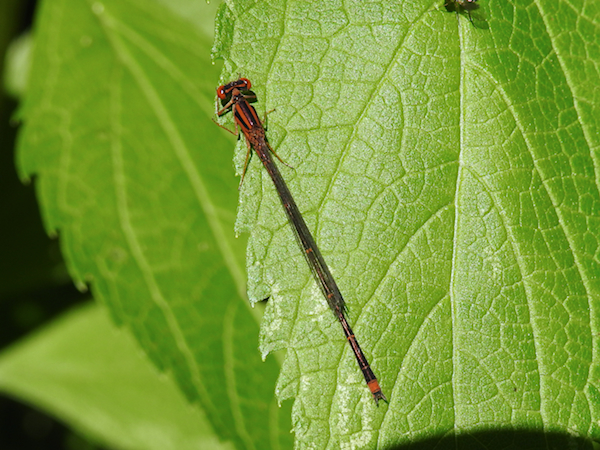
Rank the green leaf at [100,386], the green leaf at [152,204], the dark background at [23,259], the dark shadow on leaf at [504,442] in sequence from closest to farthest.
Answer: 1. the dark shadow on leaf at [504,442]
2. the green leaf at [152,204]
3. the dark background at [23,259]
4. the green leaf at [100,386]

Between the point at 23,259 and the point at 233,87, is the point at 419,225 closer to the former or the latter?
the point at 233,87

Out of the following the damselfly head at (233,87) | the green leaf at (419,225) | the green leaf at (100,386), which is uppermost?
the damselfly head at (233,87)

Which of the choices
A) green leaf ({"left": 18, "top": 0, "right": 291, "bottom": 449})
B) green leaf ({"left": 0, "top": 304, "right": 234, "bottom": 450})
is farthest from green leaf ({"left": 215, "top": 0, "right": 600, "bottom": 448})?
green leaf ({"left": 0, "top": 304, "right": 234, "bottom": 450})

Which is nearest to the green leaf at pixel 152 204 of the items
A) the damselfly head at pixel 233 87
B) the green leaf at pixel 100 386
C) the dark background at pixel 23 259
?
the dark background at pixel 23 259

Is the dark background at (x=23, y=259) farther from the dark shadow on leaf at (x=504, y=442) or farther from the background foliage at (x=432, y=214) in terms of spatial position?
the dark shadow on leaf at (x=504, y=442)

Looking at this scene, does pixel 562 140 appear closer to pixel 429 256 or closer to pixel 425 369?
pixel 429 256

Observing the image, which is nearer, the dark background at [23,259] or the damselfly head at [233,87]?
the damselfly head at [233,87]
